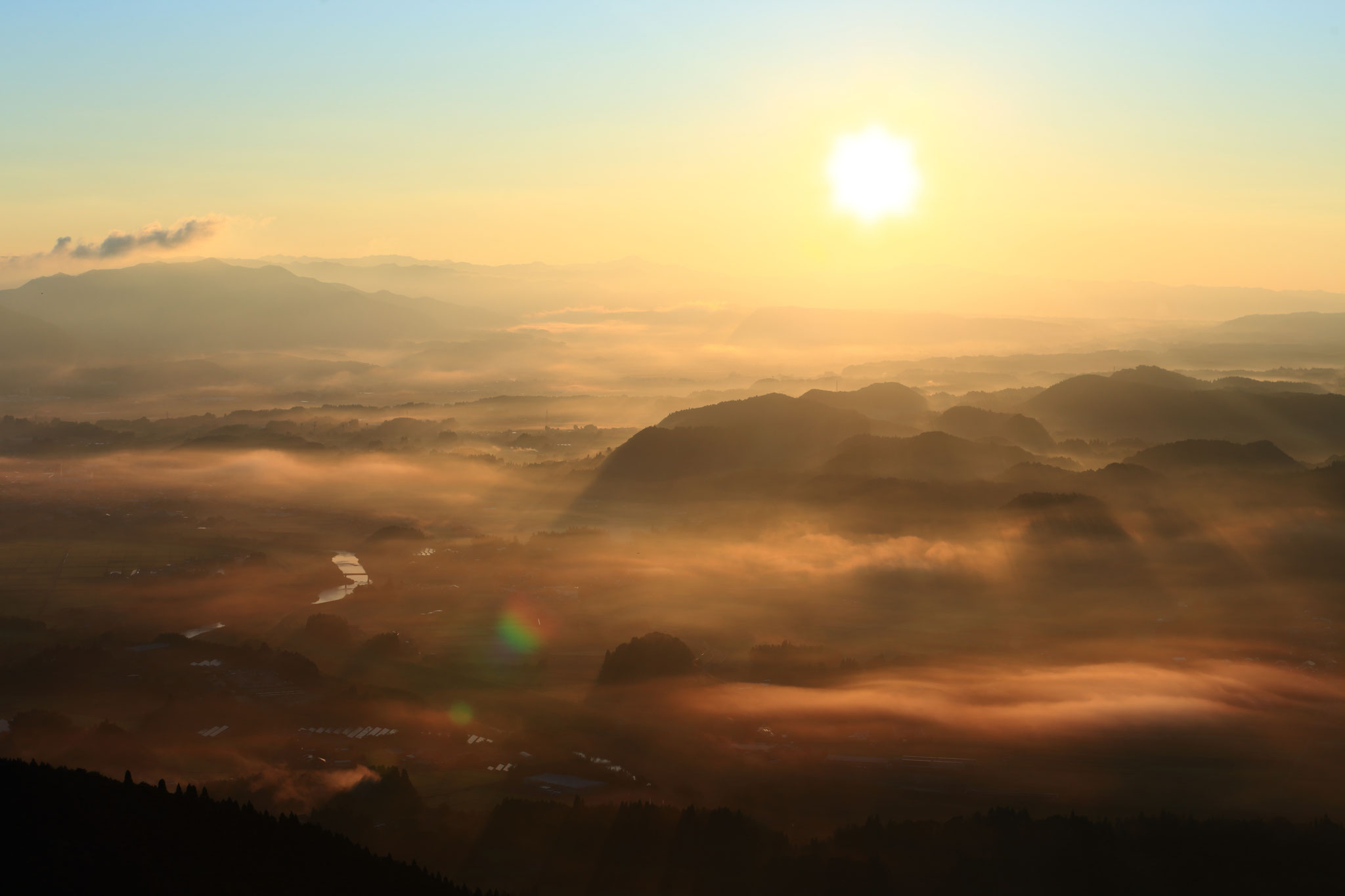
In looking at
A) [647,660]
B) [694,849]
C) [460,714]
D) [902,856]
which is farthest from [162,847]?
[647,660]

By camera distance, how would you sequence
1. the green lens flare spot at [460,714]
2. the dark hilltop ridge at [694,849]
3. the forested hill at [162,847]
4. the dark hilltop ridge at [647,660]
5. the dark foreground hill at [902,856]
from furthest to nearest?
the dark hilltop ridge at [647,660], the green lens flare spot at [460,714], the dark foreground hill at [902,856], the dark hilltop ridge at [694,849], the forested hill at [162,847]

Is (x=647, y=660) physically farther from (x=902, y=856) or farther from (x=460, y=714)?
(x=902, y=856)

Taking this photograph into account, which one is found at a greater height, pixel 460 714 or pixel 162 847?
pixel 162 847

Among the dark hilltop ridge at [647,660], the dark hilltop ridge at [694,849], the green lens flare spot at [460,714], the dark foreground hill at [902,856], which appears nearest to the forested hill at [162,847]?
the dark hilltop ridge at [694,849]

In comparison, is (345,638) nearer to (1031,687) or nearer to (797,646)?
(797,646)

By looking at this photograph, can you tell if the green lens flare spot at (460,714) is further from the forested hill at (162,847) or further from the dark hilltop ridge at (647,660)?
the forested hill at (162,847)

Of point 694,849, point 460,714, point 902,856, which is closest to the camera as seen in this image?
point 902,856
